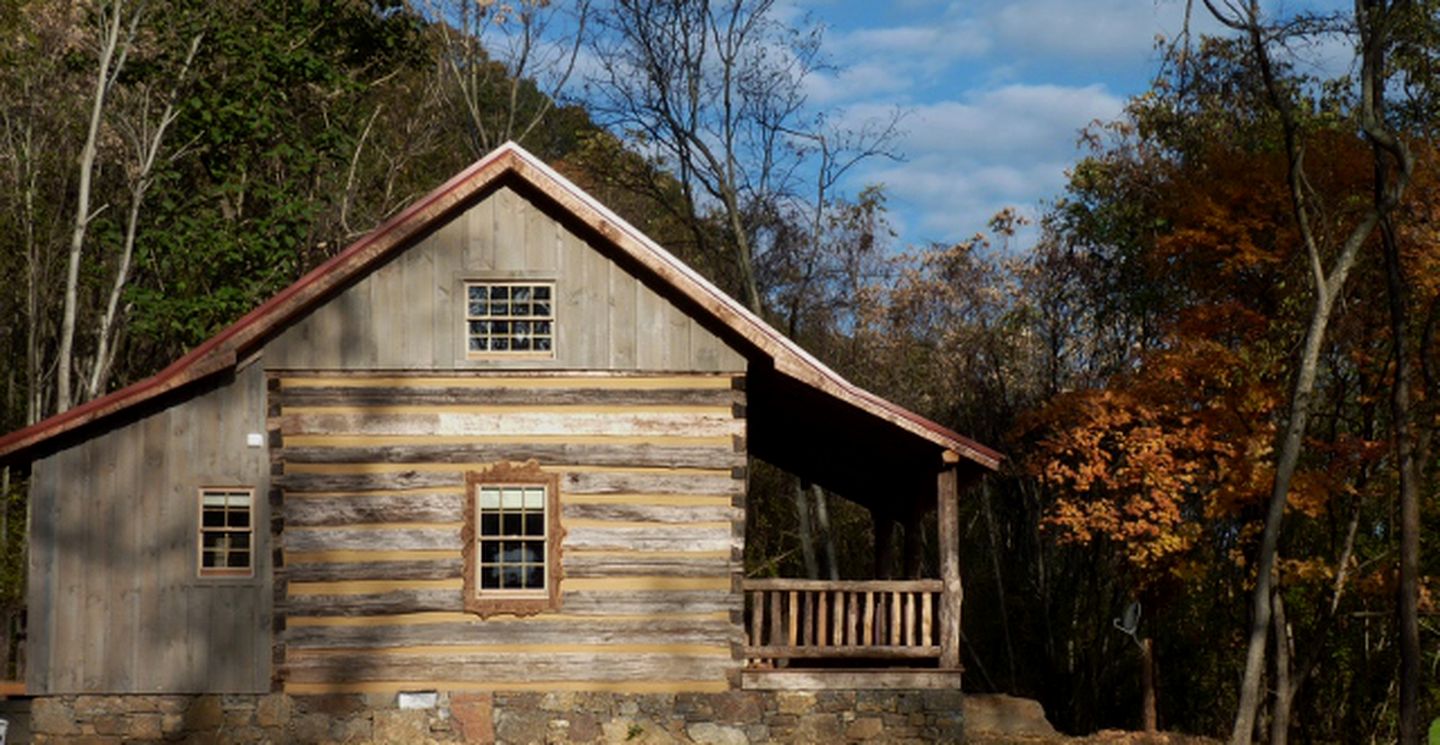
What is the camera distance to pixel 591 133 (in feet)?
121

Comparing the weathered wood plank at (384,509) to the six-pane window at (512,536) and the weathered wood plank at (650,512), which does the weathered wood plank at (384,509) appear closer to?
the six-pane window at (512,536)

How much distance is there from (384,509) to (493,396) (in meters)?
1.76

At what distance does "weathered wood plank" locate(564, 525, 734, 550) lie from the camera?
65.6 ft

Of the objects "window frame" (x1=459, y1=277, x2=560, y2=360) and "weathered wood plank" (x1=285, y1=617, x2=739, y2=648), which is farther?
"window frame" (x1=459, y1=277, x2=560, y2=360)

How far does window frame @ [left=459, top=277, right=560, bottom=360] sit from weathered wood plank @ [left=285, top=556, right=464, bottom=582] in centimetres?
234

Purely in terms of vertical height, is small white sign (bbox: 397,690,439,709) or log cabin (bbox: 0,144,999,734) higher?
log cabin (bbox: 0,144,999,734)

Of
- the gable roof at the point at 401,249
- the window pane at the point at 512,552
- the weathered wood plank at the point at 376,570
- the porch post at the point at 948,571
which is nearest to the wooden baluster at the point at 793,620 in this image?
the porch post at the point at 948,571

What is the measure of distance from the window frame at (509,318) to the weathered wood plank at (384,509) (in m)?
1.67

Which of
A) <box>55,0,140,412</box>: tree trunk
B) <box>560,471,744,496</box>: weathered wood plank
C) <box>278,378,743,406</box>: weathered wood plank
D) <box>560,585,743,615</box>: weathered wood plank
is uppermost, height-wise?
<box>55,0,140,412</box>: tree trunk

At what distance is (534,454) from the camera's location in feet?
65.6

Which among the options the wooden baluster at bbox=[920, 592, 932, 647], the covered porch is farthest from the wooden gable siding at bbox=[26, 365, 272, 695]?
the wooden baluster at bbox=[920, 592, 932, 647]

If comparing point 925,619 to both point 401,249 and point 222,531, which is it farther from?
point 222,531

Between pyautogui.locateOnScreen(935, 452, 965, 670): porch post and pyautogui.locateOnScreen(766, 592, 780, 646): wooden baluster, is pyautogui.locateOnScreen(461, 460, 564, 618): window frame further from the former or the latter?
pyautogui.locateOnScreen(935, 452, 965, 670): porch post

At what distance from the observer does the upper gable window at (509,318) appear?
65.7 ft
